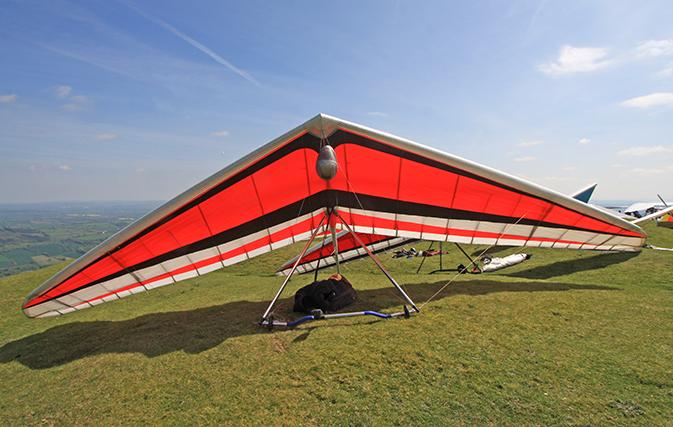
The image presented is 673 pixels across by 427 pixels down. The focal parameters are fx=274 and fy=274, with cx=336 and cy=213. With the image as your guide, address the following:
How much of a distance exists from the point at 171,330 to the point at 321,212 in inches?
145

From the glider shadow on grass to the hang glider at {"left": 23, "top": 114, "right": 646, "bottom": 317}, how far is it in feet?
2.27

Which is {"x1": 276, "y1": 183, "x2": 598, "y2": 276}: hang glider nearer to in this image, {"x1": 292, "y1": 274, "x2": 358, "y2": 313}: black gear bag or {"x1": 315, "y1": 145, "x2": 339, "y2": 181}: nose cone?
{"x1": 292, "y1": 274, "x2": 358, "y2": 313}: black gear bag

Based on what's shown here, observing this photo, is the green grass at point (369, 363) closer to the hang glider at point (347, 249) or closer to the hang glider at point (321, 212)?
the hang glider at point (321, 212)

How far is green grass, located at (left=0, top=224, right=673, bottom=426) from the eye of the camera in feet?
8.45

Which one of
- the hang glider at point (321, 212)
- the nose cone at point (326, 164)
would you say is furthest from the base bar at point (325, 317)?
the nose cone at point (326, 164)

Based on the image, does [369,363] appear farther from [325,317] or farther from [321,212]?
[321,212]

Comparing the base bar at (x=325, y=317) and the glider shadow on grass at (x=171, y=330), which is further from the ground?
the base bar at (x=325, y=317)

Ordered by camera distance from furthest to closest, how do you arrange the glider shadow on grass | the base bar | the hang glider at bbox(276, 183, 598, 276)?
the hang glider at bbox(276, 183, 598, 276), the base bar, the glider shadow on grass

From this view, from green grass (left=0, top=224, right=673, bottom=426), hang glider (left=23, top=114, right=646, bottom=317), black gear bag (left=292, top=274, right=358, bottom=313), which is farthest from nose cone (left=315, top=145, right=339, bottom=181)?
green grass (left=0, top=224, right=673, bottom=426)

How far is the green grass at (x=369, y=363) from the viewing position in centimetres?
258

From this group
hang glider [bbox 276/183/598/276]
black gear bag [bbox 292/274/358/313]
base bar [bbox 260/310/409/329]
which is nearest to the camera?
base bar [bbox 260/310/409/329]

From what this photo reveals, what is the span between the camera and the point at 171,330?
4.62 m

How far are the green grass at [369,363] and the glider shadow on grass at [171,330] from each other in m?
0.03

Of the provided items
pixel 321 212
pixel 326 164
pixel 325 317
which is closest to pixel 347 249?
pixel 321 212
